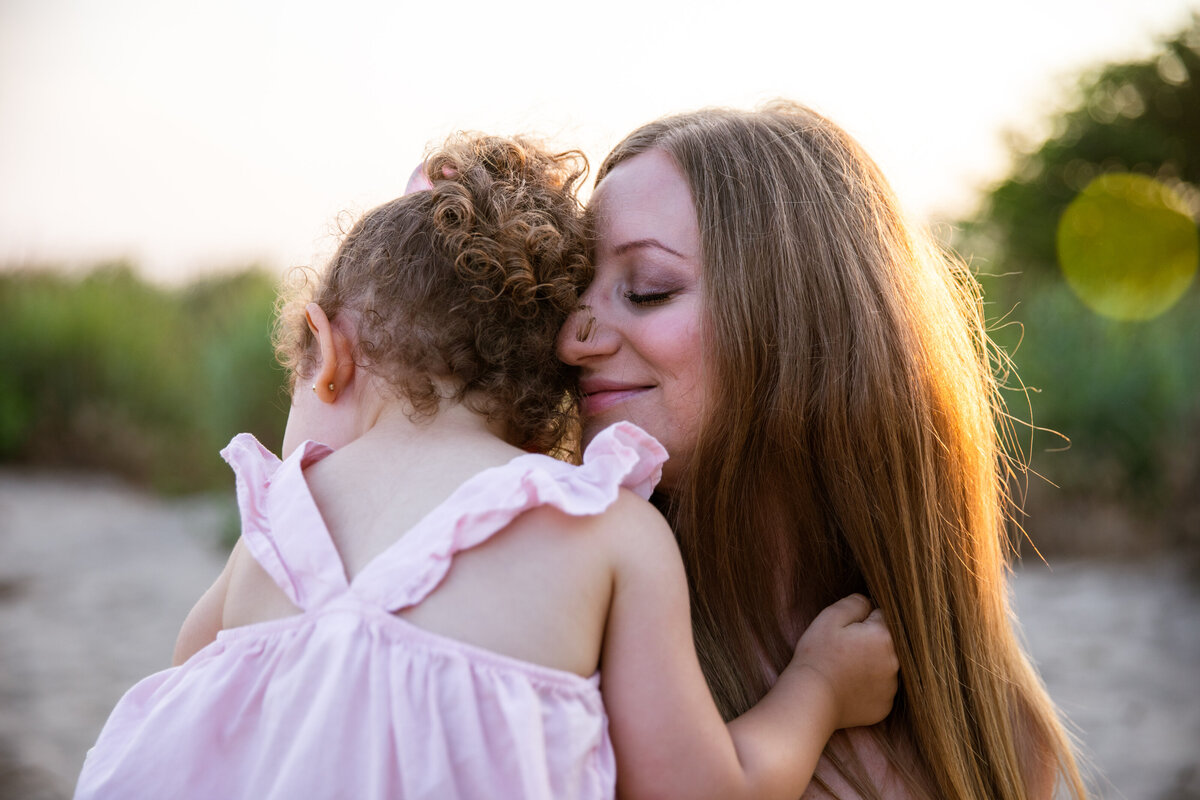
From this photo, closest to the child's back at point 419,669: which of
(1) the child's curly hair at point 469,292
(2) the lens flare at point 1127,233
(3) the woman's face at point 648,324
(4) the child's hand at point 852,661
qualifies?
(1) the child's curly hair at point 469,292

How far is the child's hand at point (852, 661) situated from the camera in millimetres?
1561

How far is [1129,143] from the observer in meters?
18.6

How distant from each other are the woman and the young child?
0.19 m

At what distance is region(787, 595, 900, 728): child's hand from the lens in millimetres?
1561

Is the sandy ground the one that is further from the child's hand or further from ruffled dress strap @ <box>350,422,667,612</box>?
ruffled dress strap @ <box>350,422,667,612</box>

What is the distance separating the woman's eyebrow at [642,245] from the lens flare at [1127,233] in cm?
1399

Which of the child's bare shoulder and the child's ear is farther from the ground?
the child's ear

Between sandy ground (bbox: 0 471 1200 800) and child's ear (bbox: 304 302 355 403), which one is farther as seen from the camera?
sandy ground (bbox: 0 471 1200 800)

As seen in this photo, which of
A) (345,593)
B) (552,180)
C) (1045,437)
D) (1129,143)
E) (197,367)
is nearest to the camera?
(345,593)

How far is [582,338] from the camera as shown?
66.4 inches

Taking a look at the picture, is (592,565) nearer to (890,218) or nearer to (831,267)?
(831,267)

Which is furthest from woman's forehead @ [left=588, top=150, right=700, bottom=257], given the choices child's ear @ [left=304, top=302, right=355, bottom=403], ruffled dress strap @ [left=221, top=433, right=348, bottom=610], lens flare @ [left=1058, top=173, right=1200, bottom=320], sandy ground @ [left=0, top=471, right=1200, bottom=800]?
lens flare @ [left=1058, top=173, right=1200, bottom=320]

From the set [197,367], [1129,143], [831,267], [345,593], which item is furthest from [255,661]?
[1129,143]

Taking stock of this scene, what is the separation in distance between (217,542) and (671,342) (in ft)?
23.3
